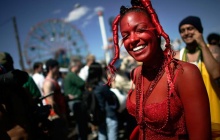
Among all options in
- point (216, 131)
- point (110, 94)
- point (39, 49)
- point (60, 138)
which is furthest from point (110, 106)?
point (39, 49)

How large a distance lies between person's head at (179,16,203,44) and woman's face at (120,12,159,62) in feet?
2.79

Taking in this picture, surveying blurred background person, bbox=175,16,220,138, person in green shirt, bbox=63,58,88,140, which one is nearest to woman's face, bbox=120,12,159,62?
blurred background person, bbox=175,16,220,138

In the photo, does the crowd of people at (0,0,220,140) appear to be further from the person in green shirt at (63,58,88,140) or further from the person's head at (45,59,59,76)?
the person in green shirt at (63,58,88,140)

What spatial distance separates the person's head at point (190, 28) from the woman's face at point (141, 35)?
0.85 m

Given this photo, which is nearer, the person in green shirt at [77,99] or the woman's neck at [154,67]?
the woman's neck at [154,67]

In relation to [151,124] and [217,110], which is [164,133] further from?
[217,110]

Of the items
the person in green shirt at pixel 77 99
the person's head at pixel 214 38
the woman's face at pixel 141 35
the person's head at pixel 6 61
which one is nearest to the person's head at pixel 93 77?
the person in green shirt at pixel 77 99

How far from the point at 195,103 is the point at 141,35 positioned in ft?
1.82

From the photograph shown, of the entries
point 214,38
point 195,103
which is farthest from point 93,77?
point 214,38

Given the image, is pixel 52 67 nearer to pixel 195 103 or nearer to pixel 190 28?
pixel 190 28

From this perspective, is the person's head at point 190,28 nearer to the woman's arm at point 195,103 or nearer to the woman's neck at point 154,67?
the woman's neck at point 154,67

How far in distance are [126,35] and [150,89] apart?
44cm

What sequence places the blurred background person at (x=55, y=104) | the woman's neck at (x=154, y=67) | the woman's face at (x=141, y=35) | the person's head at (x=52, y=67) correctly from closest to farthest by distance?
the woman's face at (x=141, y=35)
the woman's neck at (x=154, y=67)
the blurred background person at (x=55, y=104)
the person's head at (x=52, y=67)

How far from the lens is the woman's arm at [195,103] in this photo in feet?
3.64
